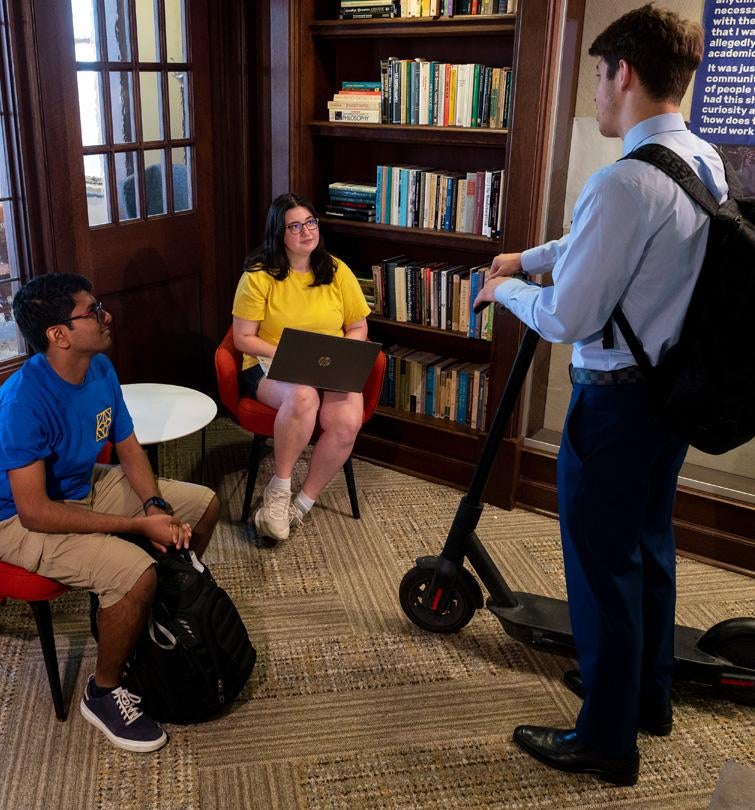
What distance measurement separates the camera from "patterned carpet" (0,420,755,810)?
6.68ft

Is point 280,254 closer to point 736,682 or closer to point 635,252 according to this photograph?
point 635,252

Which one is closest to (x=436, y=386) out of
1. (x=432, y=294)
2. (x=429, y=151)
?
(x=432, y=294)

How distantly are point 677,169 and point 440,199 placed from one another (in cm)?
180

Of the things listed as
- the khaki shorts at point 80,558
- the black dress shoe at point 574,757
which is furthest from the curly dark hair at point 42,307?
the black dress shoe at point 574,757

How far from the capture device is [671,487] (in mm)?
1974

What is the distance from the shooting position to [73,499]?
225 cm

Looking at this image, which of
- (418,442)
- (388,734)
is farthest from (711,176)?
(418,442)

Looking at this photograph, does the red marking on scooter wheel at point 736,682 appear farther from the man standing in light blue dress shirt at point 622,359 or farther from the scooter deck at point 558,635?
the man standing in light blue dress shirt at point 622,359

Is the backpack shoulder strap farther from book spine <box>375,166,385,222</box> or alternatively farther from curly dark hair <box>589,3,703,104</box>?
book spine <box>375,166,385,222</box>

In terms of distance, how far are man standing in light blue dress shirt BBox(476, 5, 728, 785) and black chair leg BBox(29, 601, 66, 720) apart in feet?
3.79

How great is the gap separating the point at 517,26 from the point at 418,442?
1599mm

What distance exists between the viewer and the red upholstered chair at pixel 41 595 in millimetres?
2078

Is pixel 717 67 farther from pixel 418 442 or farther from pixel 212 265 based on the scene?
pixel 212 265

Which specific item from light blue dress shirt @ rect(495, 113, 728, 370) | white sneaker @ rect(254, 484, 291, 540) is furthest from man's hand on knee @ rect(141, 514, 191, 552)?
light blue dress shirt @ rect(495, 113, 728, 370)
